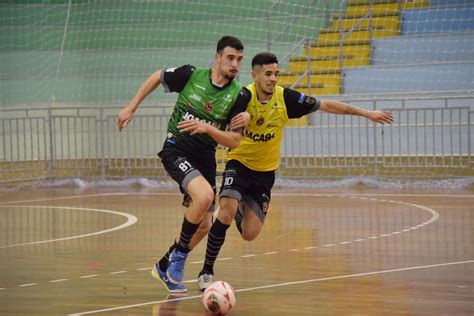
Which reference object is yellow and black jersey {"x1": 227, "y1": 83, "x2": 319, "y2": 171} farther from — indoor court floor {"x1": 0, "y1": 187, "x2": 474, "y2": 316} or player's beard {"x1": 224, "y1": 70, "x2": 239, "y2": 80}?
indoor court floor {"x1": 0, "y1": 187, "x2": 474, "y2": 316}

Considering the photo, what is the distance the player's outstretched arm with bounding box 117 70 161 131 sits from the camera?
23.9 ft

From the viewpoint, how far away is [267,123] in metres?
8.08

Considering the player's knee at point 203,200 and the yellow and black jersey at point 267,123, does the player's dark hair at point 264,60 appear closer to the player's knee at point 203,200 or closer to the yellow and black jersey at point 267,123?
the yellow and black jersey at point 267,123

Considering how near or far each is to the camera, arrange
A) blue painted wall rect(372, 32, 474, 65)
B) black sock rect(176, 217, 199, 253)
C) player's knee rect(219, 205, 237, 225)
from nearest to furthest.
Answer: black sock rect(176, 217, 199, 253), player's knee rect(219, 205, 237, 225), blue painted wall rect(372, 32, 474, 65)

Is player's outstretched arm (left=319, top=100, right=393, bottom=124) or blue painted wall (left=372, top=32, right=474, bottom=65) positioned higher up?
blue painted wall (left=372, top=32, right=474, bottom=65)

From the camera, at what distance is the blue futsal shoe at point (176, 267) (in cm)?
729

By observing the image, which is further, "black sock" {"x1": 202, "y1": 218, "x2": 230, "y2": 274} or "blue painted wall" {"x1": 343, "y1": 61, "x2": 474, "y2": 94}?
"blue painted wall" {"x1": 343, "y1": 61, "x2": 474, "y2": 94}

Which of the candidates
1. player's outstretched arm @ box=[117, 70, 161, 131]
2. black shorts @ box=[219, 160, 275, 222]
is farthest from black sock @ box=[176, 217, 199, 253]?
player's outstretched arm @ box=[117, 70, 161, 131]

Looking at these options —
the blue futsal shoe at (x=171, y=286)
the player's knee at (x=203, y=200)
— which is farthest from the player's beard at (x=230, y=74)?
the blue futsal shoe at (x=171, y=286)

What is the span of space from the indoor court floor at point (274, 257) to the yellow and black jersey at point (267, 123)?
100 cm

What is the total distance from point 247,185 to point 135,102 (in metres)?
1.26

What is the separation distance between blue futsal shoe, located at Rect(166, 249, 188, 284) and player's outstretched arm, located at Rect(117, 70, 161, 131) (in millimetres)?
1069

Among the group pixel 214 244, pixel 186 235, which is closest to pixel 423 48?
pixel 214 244

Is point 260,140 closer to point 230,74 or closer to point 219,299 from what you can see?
point 230,74
